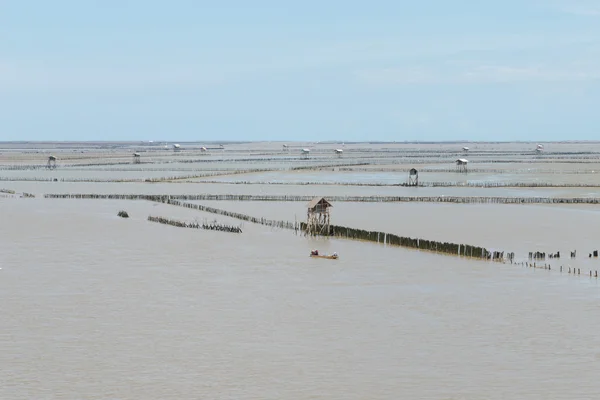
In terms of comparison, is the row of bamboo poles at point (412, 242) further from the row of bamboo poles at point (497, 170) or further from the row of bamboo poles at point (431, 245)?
the row of bamboo poles at point (497, 170)

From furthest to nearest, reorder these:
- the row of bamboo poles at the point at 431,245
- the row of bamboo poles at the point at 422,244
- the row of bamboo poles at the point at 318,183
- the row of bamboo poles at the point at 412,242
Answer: the row of bamboo poles at the point at 318,183 → the row of bamboo poles at the point at 422,244 → the row of bamboo poles at the point at 412,242 → the row of bamboo poles at the point at 431,245

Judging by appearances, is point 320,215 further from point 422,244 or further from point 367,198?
point 367,198

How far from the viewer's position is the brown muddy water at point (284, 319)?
1945 centimetres

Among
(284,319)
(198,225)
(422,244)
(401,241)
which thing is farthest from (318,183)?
(284,319)

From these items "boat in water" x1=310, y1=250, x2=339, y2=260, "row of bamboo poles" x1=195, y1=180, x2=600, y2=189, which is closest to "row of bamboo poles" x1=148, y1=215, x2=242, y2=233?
"boat in water" x1=310, y1=250, x2=339, y2=260

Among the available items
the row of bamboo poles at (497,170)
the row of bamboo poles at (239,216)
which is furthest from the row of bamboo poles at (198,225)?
the row of bamboo poles at (497,170)

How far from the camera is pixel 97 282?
98.4ft

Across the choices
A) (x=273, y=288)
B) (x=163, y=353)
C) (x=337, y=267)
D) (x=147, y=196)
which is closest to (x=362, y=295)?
(x=273, y=288)

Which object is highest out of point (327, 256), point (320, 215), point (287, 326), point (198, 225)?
point (320, 215)

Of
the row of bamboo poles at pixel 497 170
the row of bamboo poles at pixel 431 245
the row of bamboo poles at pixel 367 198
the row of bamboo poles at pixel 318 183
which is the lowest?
the row of bamboo poles at pixel 431 245

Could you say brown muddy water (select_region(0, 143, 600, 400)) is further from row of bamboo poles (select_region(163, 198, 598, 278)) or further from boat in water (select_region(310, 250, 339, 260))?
row of bamboo poles (select_region(163, 198, 598, 278))

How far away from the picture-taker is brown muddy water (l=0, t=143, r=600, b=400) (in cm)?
1945

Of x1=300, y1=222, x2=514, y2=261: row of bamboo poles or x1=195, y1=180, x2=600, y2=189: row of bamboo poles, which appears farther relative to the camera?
x1=195, y1=180, x2=600, y2=189: row of bamboo poles

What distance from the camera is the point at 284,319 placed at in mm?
24938
